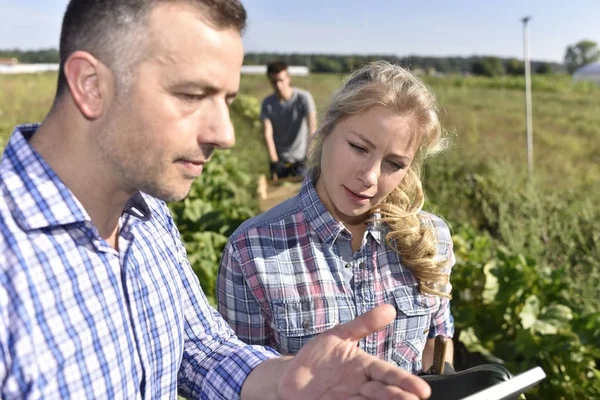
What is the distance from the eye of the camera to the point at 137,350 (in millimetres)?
1313

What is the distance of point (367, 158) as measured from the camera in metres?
1.99

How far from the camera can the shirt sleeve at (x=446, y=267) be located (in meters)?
2.19

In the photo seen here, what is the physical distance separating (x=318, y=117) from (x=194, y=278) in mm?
909

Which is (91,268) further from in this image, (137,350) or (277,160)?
(277,160)

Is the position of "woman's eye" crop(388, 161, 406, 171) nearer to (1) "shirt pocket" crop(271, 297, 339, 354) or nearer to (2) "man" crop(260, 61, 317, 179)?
(1) "shirt pocket" crop(271, 297, 339, 354)

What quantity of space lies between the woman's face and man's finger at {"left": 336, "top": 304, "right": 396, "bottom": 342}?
781 mm

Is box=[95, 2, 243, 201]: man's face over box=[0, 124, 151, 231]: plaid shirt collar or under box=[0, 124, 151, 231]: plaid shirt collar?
over

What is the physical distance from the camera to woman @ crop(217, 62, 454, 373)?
78.8 inches

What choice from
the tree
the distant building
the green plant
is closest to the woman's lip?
the green plant

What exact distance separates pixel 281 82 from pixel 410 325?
4713 millimetres

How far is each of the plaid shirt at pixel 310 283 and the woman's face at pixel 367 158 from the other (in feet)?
0.29

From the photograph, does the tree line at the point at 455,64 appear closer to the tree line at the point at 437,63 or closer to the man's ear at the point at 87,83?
the tree line at the point at 437,63

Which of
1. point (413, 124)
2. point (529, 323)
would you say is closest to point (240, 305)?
point (413, 124)

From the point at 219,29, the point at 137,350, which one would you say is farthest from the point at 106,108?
the point at 137,350
